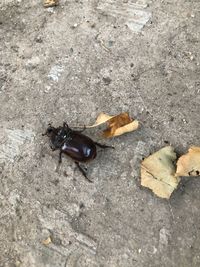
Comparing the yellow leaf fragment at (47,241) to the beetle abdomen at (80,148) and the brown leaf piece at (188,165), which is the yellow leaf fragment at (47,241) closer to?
the beetle abdomen at (80,148)

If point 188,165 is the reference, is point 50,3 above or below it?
above

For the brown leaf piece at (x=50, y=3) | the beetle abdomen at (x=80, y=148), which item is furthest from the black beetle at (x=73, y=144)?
the brown leaf piece at (x=50, y=3)

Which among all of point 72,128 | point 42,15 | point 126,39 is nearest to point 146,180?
point 72,128

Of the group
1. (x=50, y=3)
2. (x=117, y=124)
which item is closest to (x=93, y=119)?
(x=117, y=124)

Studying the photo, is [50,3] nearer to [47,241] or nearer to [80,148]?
[80,148]

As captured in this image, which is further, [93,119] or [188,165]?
[93,119]

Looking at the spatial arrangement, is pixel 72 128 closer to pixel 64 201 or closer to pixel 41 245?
pixel 64 201

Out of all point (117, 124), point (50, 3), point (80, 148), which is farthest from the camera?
point (50, 3)
